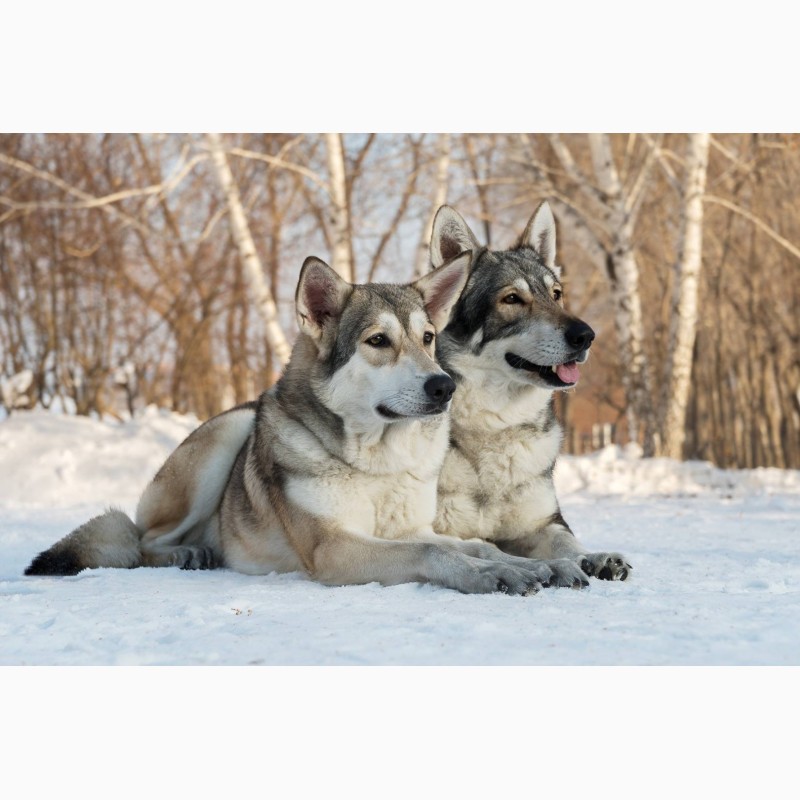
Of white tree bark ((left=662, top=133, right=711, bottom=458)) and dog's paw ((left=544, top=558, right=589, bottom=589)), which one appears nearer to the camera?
dog's paw ((left=544, top=558, right=589, bottom=589))

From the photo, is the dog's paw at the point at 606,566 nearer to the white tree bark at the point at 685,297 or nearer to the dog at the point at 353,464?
the dog at the point at 353,464

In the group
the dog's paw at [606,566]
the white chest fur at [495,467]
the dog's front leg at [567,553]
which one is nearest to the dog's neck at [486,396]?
the white chest fur at [495,467]

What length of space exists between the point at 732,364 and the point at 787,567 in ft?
39.7

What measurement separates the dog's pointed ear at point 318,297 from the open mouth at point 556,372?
101cm

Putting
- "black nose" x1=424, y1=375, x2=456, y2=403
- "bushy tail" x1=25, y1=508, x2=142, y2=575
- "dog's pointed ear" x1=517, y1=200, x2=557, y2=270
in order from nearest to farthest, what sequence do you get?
Answer: 1. "black nose" x1=424, y1=375, x2=456, y2=403
2. "bushy tail" x1=25, y1=508, x2=142, y2=575
3. "dog's pointed ear" x1=517, y1=200, x2=557, y2=270

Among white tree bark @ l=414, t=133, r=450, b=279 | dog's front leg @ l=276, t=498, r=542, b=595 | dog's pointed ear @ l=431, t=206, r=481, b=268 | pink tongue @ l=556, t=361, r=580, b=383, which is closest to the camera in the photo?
dog's front leg @ l=276, t=498, r=542, b=595

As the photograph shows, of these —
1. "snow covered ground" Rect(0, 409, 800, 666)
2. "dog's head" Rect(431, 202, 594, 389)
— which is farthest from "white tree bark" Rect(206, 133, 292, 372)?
"dog's head" Rect(431, 202, 594, 389)

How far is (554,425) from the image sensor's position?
17.7 feet

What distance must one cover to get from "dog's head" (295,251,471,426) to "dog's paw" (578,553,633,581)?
1.07m

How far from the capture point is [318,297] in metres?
4.63

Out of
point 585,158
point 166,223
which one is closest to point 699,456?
point 585,158

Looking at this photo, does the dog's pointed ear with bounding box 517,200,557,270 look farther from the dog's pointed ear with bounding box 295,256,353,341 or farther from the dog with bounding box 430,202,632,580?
the dog's pointed ear with bounding box 295,256,353,341

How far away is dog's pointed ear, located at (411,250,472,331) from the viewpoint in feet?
15.8

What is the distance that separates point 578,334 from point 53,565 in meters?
2.99
